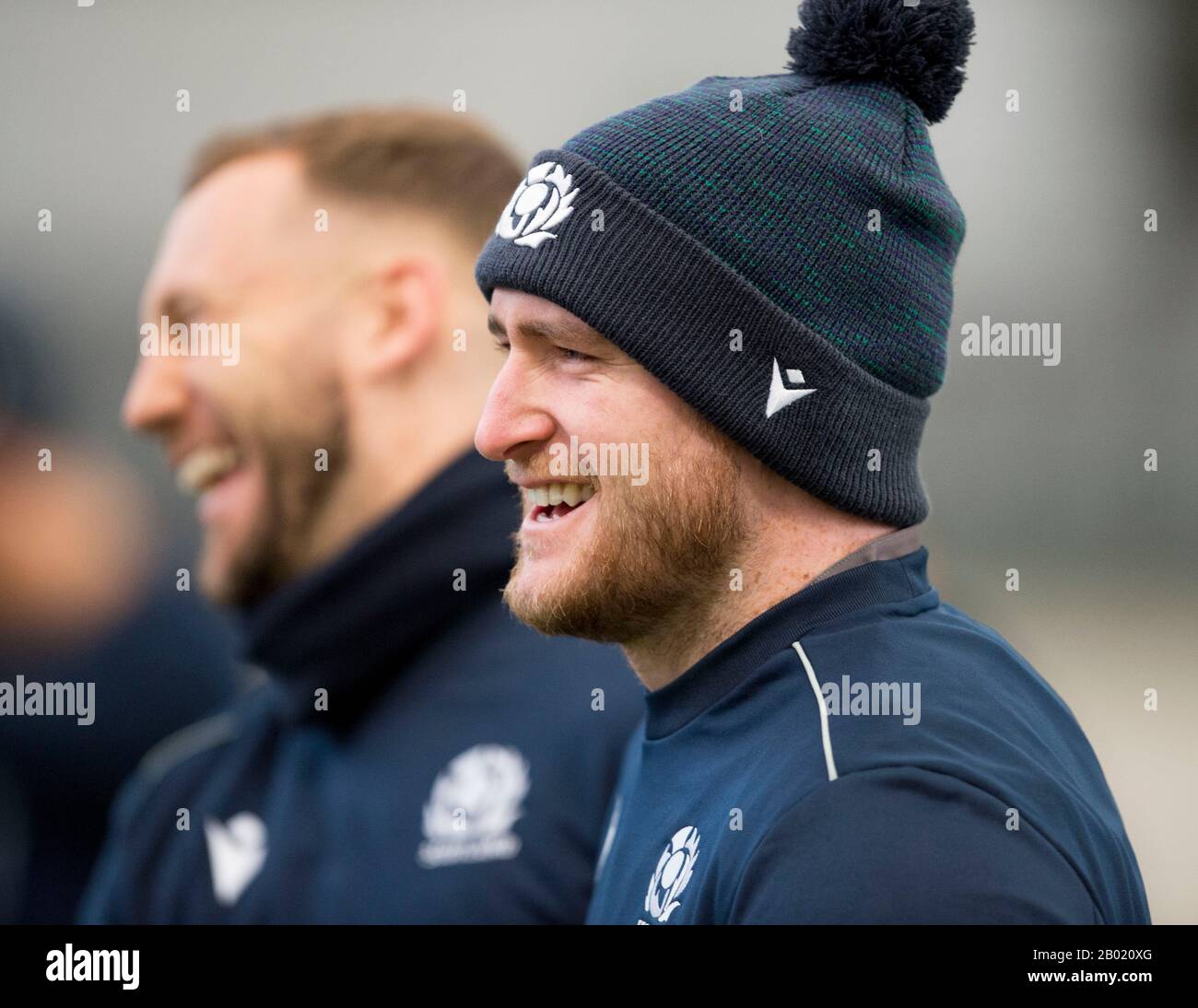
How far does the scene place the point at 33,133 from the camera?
20.4 ft

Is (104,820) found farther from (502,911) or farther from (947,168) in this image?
(947,168)

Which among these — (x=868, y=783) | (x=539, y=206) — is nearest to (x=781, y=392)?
(x=539, y=206)

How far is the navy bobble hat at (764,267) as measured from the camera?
4.82ft

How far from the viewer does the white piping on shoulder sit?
3.83ft

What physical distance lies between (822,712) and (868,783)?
0.39 ft

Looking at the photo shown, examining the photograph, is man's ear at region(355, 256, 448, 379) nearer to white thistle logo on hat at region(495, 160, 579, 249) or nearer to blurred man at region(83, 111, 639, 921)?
blurred man at region(83, 111, 639, 921)

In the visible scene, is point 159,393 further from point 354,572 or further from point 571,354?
point 571,354

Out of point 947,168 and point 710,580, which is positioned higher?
point 947,168

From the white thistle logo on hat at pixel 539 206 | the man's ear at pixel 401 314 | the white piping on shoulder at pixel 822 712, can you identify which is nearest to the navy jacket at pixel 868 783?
the white piping on shoulder at pixel 822 712

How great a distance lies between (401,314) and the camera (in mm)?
2736

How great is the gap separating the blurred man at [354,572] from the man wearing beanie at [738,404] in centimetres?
63

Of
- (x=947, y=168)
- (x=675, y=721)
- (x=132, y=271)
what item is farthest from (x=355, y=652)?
(x=132, y=271)

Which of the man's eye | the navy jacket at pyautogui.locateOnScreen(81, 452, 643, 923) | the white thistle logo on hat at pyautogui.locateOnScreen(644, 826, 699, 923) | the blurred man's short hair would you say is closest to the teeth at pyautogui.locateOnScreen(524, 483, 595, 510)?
the man's eye
